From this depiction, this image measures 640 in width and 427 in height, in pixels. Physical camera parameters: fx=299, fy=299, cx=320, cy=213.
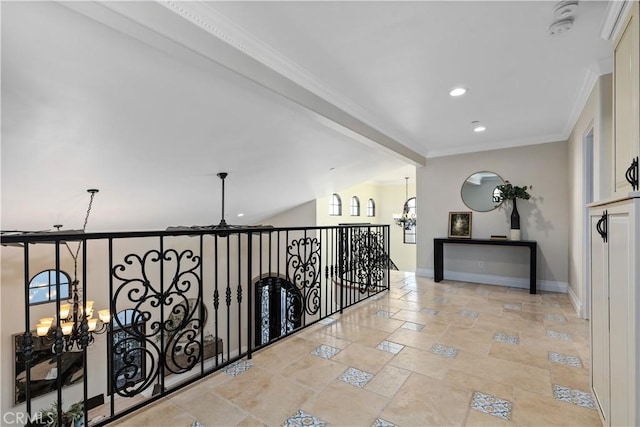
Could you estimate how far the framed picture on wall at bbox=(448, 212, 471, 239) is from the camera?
213 inches

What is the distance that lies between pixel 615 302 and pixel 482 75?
228 centimetres

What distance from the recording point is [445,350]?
100 inches

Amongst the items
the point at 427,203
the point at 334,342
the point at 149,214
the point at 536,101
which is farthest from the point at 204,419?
the point at 427,203

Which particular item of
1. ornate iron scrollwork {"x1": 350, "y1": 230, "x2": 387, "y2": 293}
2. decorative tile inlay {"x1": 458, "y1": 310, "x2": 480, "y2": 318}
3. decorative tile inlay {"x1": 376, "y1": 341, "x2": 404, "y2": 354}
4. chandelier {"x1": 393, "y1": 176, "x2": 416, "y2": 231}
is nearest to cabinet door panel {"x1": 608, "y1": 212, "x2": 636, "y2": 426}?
decorative tile inlay {"x1": 376, "y1": 341, "x2": 404, "y2": 354}

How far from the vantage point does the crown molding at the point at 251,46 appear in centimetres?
187

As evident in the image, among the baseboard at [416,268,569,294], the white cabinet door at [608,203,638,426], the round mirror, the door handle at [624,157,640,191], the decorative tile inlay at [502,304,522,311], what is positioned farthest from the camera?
the round mirror

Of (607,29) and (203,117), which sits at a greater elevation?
(607,29)

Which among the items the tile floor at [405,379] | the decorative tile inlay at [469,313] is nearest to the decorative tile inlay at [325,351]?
the tile floor at [405,379]

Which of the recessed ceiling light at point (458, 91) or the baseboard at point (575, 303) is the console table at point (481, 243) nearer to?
the baseboard at point (575, 303)

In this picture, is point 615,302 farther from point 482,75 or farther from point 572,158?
point 572,158

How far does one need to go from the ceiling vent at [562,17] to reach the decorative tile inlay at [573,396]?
2.49m

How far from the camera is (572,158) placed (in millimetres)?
4340

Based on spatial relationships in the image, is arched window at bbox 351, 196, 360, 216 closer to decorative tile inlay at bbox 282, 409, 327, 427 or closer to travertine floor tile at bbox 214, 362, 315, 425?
travertine floor tile at bbox 214, 362, 315, 425

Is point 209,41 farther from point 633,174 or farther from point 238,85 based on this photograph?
point 633,174
